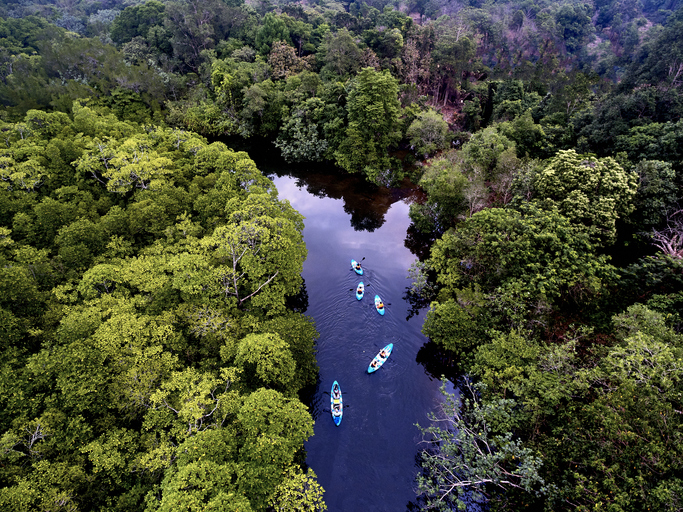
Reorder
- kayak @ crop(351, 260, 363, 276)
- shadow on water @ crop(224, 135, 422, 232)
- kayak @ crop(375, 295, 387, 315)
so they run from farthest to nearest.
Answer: shadow on water @ crop(224, 135, 422, 232) → kayak @ crop(351, 260, 363, 276) → kayak @ crop(375, 295, 387, 315)

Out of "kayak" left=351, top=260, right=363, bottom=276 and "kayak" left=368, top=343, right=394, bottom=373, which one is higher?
Answer: "kayak" left=351, top=260, right=363, bottom=276

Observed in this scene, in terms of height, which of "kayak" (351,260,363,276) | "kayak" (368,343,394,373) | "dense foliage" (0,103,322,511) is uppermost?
"dense foliage" (0,103,322,511)

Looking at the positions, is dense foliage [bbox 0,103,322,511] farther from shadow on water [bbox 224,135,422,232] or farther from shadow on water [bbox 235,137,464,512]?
shadow on water [bbox 224,135,422,232]

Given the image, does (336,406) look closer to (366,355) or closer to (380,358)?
(366,355)

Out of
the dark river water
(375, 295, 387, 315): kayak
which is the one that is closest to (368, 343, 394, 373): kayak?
the dark river water

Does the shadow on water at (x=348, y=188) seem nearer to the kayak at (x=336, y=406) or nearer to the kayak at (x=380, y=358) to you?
the kayak at (x=380, y=358)

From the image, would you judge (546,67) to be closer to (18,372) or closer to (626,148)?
(626,148)

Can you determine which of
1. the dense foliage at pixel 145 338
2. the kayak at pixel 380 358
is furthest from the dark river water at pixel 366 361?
the dense foliage at pixel 145 338
